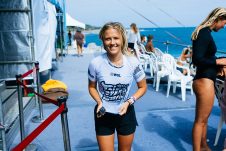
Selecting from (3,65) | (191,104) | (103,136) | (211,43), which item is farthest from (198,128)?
(3,65)

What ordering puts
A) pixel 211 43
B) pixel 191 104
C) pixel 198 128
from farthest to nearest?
1. pixel 191 104
2. pixel 198 128
3. pixel 211 43

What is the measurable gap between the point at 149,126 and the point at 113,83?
2464 mm

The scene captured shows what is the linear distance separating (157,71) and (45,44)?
2.95m

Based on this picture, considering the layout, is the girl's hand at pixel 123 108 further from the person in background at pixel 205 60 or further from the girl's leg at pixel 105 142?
the person in background at pixel 205 60

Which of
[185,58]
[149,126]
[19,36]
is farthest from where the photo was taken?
[185,58]

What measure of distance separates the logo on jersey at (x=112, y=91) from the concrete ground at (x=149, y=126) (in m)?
1.63

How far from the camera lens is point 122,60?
213cm

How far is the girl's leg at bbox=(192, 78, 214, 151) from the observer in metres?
2.72

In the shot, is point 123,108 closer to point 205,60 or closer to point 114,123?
point 114,123

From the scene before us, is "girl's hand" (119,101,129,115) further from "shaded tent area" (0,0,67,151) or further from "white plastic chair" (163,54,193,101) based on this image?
"white plastic chair" (163,54,193,101)

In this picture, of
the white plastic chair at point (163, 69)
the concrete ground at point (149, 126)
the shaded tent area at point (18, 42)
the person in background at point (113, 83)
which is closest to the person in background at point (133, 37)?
the white plastic chair at point (163, 69)

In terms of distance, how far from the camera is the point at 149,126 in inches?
170

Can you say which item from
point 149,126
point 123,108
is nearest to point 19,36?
point 149,126

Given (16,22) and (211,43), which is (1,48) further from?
(211,43)
